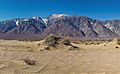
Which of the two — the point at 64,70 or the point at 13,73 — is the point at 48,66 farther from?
the point at 13,73

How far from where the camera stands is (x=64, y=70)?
1413 centimetres

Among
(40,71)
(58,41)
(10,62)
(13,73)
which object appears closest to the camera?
(13,73)

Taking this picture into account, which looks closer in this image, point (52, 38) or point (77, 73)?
point (77, 73)

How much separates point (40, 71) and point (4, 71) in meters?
1.90

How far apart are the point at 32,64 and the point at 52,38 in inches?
811

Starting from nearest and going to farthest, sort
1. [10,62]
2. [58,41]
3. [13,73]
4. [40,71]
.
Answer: [13,73] < [40,71] < [10,62] < [58,41]

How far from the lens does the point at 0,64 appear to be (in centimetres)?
1385

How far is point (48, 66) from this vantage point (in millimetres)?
14906

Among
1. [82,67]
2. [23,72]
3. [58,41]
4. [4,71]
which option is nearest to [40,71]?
[23,72]

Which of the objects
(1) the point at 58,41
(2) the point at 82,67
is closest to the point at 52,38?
(1) the point at 58,41

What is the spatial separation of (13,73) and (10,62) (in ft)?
7.08

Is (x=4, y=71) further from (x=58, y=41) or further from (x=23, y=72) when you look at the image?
(x=58, y=41)

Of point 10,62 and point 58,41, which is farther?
point 58,41

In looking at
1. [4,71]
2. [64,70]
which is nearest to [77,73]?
[64,70]
